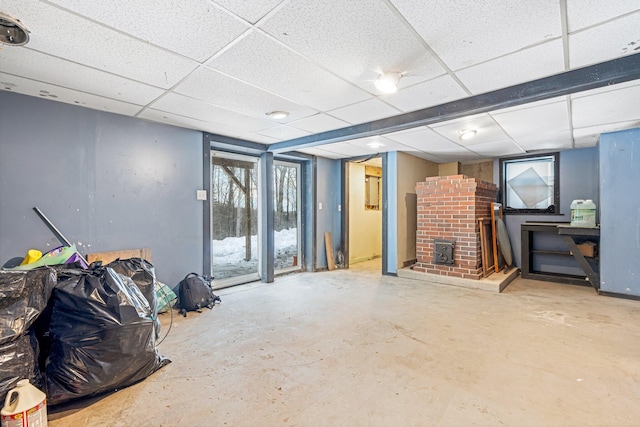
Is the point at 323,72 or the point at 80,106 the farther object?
the point at 80,106

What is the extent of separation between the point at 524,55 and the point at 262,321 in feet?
10.6

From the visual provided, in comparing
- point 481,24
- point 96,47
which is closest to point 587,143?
point 481,24

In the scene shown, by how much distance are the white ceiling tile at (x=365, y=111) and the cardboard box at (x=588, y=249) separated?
3801 mm

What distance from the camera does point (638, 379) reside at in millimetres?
2045

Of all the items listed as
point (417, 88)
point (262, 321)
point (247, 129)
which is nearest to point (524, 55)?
point (417, 88)

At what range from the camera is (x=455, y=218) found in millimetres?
4926

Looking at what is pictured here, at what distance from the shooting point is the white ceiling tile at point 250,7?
4.90 feet

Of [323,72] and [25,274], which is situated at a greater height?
[323,72]

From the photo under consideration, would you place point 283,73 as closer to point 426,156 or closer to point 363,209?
point 426,156

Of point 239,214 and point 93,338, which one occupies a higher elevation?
point 239,214

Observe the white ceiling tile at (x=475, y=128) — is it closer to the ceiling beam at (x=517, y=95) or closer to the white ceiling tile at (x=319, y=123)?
the ceiling beam at (x=517, y=95)

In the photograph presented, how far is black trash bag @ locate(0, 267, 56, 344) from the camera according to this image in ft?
5.32

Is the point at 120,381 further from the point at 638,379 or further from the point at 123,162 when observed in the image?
the point at 638,379

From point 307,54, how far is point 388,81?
0.68 m
